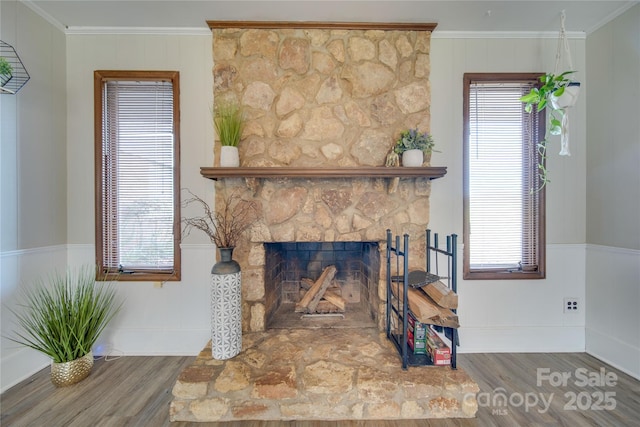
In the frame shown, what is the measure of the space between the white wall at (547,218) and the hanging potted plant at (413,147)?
30 centimetres


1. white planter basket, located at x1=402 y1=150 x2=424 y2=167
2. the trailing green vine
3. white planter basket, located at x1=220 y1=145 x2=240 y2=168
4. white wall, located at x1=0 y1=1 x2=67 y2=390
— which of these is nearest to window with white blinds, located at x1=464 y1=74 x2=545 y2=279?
the trailing green vine

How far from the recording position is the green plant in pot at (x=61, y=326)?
6.13 feet

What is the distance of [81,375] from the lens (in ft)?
6.34

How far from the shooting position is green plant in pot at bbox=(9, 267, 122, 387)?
1.87 meters

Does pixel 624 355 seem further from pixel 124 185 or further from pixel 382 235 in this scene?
pixel 124 185

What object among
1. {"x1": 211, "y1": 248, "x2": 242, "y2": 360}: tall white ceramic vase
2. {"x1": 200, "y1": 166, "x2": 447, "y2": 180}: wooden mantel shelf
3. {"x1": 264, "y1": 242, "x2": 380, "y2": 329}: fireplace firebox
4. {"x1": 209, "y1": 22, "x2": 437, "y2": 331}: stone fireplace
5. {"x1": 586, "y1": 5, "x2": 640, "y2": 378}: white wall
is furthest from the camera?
{"x1": 264, "y1": 242, "x2": 380, "y2": 329}: fireplace firebox

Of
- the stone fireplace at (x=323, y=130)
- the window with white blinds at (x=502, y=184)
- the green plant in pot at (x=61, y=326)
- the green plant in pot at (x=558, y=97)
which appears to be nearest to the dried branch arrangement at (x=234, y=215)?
the stone fireplace at (x=323, y=130)

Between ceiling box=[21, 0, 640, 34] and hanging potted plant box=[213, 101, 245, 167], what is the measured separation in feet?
2.47

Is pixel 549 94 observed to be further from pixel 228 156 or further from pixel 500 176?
pixel 228 156

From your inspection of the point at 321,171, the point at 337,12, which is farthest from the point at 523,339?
the point at 337,12

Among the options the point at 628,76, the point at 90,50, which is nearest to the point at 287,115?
the point at 90,50

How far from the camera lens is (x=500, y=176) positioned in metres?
2.35

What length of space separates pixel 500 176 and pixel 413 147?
918 millimetres

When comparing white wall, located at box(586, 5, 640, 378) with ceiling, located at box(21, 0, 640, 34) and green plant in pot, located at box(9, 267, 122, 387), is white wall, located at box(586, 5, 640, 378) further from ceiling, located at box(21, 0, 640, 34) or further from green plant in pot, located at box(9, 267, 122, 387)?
green plant in pot, located at box(9, 267, 122, 387)
